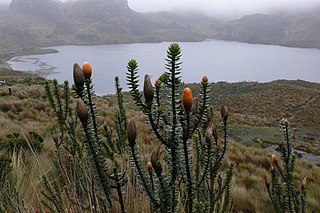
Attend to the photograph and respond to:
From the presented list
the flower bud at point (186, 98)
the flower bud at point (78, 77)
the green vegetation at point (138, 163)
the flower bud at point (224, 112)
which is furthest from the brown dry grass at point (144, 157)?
the flower bud at point (186, 98)

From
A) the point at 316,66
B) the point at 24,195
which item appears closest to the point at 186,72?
the point at 316,66

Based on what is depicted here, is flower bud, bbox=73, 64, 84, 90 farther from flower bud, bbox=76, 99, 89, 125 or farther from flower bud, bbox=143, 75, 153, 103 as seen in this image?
flower bud, bbox=143, 75, 153, 103

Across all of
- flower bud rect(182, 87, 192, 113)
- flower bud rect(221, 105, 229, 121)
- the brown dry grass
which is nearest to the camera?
flower bud rect(182, 87, 192, 113)

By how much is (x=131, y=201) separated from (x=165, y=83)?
1.21m

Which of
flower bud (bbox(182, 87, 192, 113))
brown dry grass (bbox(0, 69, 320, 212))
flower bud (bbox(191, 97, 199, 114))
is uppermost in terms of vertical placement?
flower bud (bbox(182, 87, 192, 113))

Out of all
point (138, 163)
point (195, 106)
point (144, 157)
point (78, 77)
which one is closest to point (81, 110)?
point (78, 77)

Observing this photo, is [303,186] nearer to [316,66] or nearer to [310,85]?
[310,85]

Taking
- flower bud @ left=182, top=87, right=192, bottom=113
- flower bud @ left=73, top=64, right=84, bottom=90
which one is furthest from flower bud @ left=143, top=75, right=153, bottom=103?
flower bud @ left=73, top=64, right=84, bottom=90

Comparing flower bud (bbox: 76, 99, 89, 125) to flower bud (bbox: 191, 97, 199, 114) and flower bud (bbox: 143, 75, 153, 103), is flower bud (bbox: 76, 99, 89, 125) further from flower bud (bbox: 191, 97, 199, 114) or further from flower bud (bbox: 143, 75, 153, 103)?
flower bud (bbox: 191, 97, 199, 114)

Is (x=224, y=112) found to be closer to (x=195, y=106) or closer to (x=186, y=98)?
(x=195, y=106)

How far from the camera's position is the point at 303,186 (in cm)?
189

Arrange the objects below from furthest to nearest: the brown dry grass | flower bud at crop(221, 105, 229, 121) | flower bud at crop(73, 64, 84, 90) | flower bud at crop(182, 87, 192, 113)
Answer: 1. the brown dry grass
2. flower bud at crop(221, 105, 229, 121)
3. flower bud at crop(73, 64, 84, 90)
4. flower bud at crop(182, 87, 192, 113)

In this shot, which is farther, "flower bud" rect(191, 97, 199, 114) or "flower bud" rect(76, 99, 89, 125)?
"flower bud" rect(191, 97, 199, 114)

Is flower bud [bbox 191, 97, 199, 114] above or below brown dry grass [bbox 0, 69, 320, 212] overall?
above
